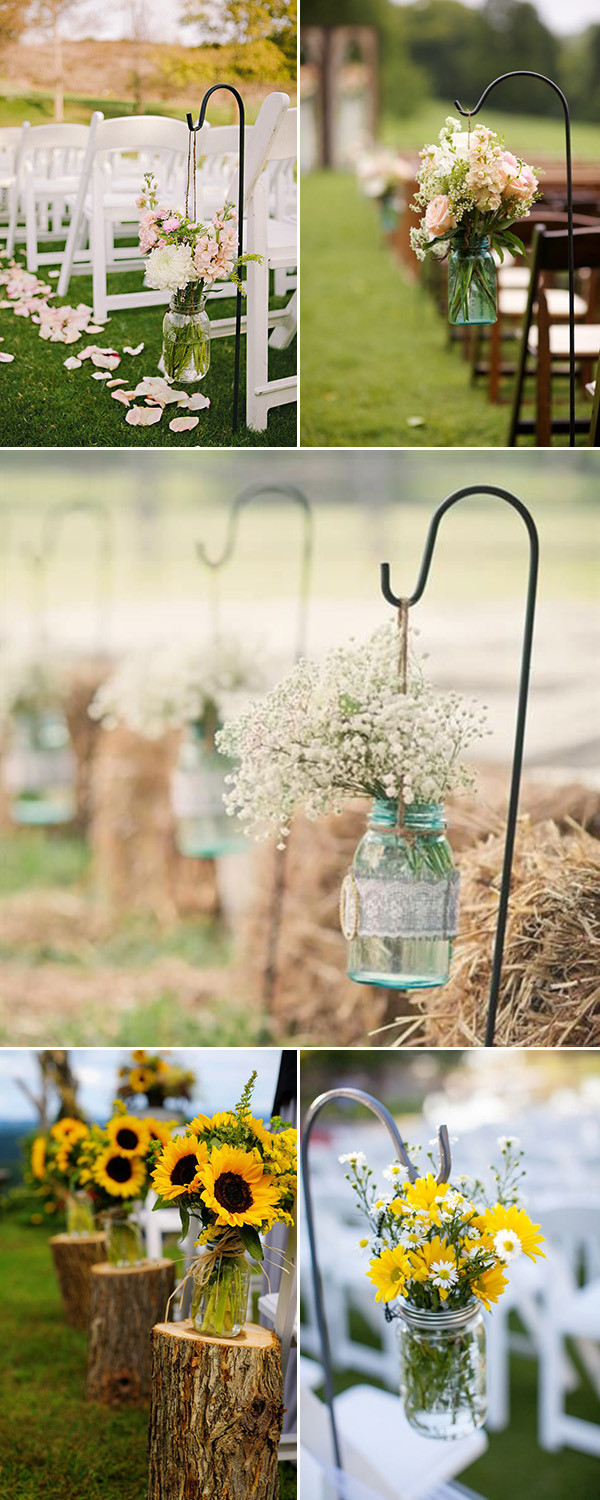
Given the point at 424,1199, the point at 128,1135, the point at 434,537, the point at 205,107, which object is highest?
the point at 205,107

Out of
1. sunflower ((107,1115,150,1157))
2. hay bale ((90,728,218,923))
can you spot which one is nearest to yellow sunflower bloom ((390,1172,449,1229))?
sunflower ((107,1115,150,1157))

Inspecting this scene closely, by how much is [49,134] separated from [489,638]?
2.87 m

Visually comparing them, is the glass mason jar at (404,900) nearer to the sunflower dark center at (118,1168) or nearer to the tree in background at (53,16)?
the sunflower dark center at (118,1168)

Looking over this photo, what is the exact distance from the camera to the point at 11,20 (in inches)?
112

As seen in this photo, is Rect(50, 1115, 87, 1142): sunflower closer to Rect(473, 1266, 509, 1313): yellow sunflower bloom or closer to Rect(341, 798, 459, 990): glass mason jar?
Rect(341, 798, 459, 990): glass mason jar

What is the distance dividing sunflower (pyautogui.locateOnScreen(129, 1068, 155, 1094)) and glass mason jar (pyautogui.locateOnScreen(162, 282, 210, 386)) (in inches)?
64.6

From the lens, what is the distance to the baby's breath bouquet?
1.98 m

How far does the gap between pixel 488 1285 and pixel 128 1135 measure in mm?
1032

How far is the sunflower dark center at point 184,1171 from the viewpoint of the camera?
1.98m

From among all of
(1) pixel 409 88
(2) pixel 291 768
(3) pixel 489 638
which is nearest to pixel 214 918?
(3) pixel 489 638

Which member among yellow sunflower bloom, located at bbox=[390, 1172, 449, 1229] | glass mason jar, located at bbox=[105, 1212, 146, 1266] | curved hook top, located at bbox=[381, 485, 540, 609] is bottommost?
glass mason jar, located at bbox=[105, 1212, 146, 1266]

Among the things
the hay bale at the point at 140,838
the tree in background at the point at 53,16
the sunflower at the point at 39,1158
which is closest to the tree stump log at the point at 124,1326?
the sunflower at the point at 39,1158

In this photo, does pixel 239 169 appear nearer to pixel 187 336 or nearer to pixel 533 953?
pixel 187 336

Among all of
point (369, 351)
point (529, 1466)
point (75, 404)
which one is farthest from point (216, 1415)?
point (369, 351)
